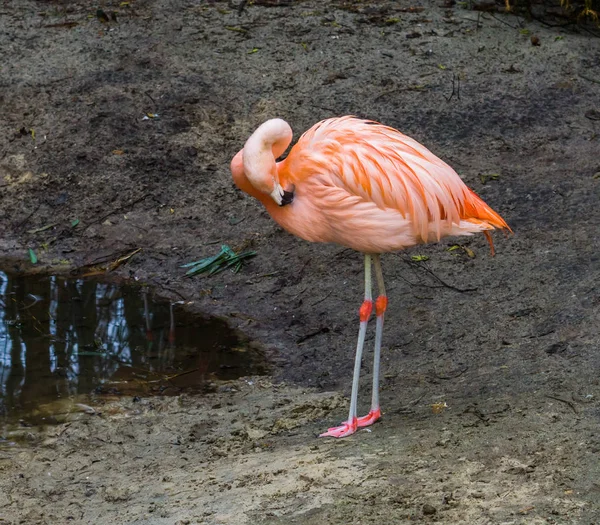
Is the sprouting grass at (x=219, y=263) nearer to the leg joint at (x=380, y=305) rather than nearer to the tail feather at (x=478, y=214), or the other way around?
the leg joint at (x=380, y=305)

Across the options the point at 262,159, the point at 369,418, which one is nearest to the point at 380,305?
the point at 369,418

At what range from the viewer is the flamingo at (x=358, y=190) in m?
4.32

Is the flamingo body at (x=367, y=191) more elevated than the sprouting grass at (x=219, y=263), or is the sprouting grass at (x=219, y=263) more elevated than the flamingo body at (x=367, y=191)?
the flamingo body at (x=367, y=191)

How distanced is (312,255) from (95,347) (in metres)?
1.63

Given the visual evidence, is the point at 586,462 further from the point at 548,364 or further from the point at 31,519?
the point at 31,519

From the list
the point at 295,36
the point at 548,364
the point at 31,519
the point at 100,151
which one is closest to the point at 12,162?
the point at 100,151

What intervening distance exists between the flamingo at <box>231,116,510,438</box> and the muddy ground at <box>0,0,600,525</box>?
0.69 metres

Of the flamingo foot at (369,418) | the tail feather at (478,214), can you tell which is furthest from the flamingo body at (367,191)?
the flamingo foot at (369,418)

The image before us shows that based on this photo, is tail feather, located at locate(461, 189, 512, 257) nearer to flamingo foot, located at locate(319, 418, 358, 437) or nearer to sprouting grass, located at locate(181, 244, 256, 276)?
flamingo foot, located at locate(319, 418, 358, 437)

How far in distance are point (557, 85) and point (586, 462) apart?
494 cm

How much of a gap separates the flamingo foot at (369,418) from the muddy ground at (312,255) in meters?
0.06

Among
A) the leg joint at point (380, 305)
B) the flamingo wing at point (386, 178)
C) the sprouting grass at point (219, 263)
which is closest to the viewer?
the flamingo wing at point (386, 178)

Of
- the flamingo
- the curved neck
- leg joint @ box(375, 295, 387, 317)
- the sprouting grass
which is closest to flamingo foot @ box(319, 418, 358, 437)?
the flamingo

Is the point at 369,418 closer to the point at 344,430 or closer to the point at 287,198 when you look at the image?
the point at 344,430
